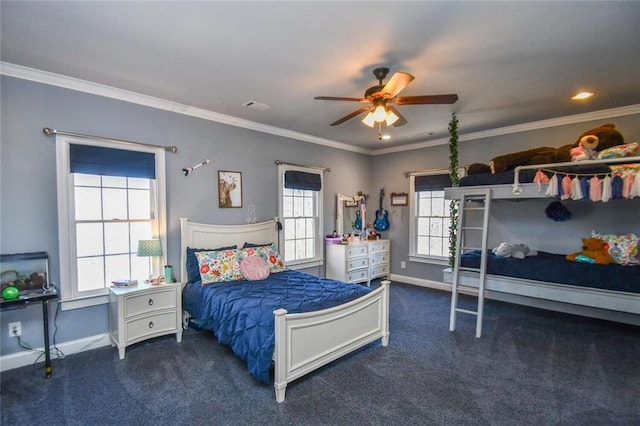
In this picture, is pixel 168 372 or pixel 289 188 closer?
pixel 168 372

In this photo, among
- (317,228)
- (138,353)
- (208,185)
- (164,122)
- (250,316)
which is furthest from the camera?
(317,228)

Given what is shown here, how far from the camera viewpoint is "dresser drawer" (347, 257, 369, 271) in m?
5.16

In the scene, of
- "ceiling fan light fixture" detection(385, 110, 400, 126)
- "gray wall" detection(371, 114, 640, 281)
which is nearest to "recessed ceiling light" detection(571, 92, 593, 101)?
"gray wall" detection(371, 114, 640, 281)

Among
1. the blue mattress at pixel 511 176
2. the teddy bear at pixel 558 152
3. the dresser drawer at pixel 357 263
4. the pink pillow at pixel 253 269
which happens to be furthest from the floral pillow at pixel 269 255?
the teddy bear at pixel 558 152

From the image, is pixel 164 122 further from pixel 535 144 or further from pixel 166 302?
pixel 535 144

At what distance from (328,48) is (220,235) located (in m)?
2.63

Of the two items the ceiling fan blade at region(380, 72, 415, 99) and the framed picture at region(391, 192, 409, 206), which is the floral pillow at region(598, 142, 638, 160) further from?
the framed picture at region(391, 192, 409, 206)

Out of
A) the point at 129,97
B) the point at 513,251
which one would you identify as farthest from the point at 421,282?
the point at 129,97

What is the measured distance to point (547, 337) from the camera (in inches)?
134

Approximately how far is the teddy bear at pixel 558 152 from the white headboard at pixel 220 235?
9.24ft

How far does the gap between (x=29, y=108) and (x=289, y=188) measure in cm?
304

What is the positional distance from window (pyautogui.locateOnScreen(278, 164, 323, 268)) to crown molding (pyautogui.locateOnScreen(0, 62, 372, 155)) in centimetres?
63

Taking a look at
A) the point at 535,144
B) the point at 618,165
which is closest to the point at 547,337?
the point at 618,165

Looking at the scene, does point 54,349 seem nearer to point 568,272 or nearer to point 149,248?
point 149,248
